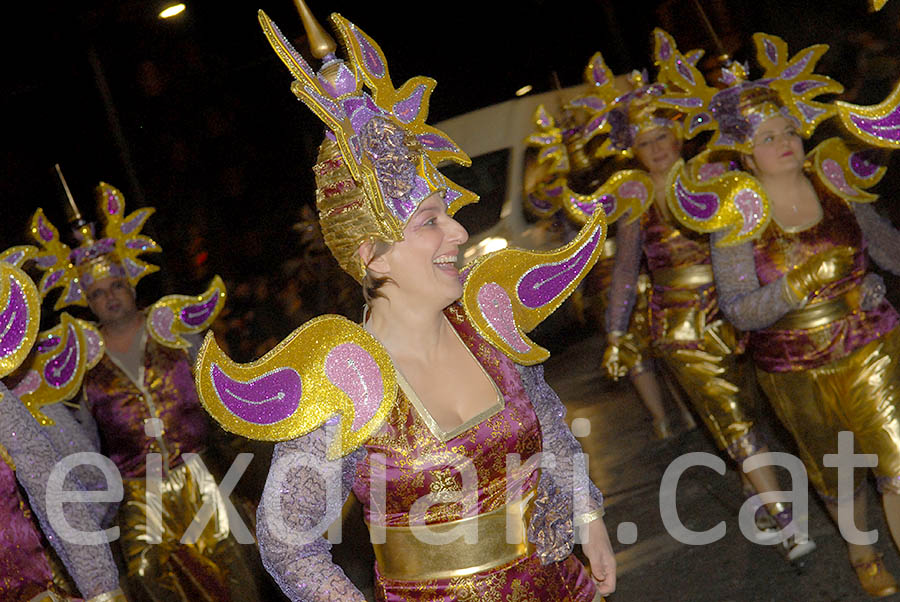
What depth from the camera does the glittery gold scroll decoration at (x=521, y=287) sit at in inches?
103

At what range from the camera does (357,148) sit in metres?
2.32

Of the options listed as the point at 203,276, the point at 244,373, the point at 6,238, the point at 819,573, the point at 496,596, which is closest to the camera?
the point at 244,373

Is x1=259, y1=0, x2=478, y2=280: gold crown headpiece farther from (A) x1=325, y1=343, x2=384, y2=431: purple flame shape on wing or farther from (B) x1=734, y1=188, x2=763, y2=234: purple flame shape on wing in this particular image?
(B) x1=734, y1=188, x2=763, y2=234: purple flame shape on wing

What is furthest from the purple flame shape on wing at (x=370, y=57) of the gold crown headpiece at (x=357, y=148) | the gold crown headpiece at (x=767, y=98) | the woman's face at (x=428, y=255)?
the gold crown headpiece at (x=767, y=98)

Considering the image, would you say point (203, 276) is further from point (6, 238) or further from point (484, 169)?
point (484, 169)

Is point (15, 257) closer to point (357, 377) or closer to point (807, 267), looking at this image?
point (357, 377)

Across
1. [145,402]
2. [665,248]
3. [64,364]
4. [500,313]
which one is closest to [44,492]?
[64,364]

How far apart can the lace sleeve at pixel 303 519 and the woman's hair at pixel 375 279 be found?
0.34m

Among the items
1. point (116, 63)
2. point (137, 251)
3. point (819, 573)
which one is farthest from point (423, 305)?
point (116, 63)

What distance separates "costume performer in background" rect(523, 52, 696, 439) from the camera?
5531 millimetres

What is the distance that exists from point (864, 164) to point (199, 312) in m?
3.24

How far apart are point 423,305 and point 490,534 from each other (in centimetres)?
55

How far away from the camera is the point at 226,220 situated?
8383 mm

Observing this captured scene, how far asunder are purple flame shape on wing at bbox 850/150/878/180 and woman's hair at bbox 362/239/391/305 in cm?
238
